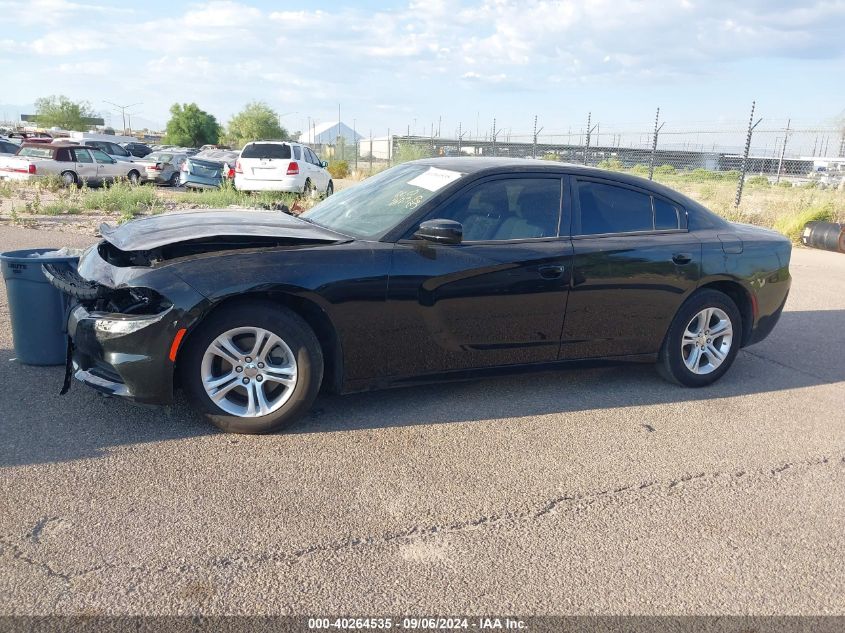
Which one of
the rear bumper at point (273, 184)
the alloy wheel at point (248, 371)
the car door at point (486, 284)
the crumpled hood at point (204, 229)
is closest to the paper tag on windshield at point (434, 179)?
the car door at point (486, 284)

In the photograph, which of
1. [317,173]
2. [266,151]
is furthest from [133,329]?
[317,173]

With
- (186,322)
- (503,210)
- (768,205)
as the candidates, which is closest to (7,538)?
(186,322)

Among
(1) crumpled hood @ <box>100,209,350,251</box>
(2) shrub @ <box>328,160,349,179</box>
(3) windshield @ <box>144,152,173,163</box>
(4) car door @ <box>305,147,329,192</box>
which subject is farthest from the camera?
(2) shrub @ <box>328,160,349,179</box>

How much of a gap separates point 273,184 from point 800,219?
11686 millimetres

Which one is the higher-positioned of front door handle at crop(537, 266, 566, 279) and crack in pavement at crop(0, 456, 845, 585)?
front door handle at crop(537, 266, 566, 279)

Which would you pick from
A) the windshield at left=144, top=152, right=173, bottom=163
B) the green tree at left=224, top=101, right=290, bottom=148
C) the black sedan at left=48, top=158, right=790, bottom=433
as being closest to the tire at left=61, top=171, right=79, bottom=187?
the windshield at left=144, top=152, right=173, bottom=163

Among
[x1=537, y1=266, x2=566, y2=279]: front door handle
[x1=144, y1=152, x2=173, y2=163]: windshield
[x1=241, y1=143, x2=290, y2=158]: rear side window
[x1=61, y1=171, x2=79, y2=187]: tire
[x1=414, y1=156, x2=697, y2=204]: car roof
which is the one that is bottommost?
[x1=61, y1=171, x2=79, y2=187]: tire

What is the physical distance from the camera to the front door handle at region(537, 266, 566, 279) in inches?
183

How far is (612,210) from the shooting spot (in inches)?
201

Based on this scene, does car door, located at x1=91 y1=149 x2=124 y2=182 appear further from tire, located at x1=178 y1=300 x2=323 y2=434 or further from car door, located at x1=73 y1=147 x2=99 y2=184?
tire, located at x1=178 y1=300 x2=323 y2=434

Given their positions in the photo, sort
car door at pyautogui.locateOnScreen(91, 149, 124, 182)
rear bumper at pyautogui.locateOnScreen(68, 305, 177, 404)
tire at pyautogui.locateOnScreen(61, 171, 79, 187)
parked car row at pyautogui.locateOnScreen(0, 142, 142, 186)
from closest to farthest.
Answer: rear bumper at pyautogui.locateOnScreen(68, 305, 177, 404)
parked car row at pyautogui.locateOnScreen(0, 142, 142, 186)
tire at pyautogui.locateOnScreen(61, 171, 79, 187)
car door at pyautogui.locateOnScreen(91, 149, 124, 182)

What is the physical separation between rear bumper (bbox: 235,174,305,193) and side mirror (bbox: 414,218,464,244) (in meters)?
13.1

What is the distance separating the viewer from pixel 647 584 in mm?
2912

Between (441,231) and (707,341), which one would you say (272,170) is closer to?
(707,341)
